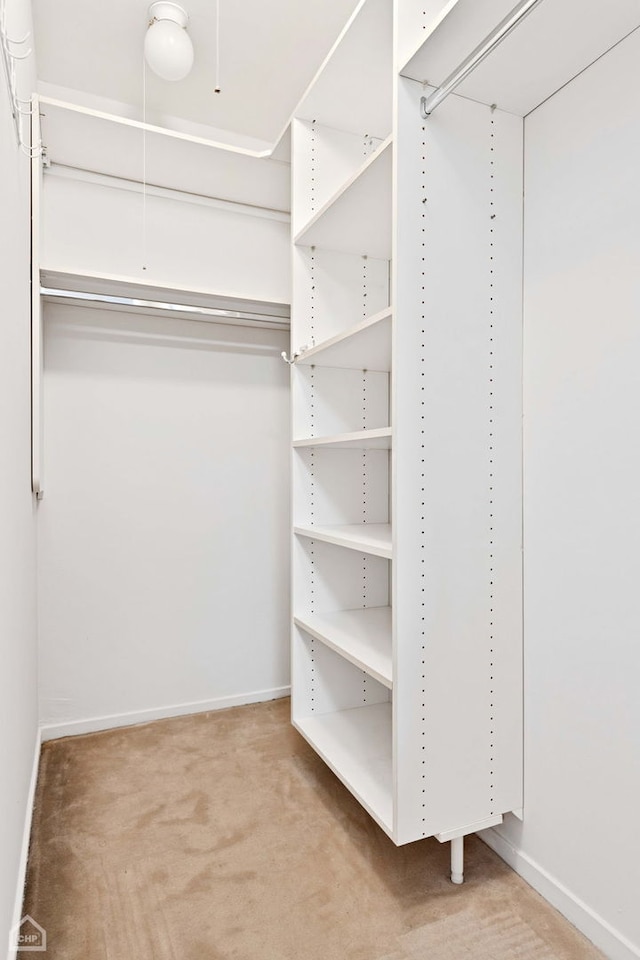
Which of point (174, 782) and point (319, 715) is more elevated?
point (319, 715)

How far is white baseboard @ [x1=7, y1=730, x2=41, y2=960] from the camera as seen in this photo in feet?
3.91

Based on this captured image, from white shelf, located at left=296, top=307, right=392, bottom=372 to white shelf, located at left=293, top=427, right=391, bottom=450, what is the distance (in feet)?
0.86

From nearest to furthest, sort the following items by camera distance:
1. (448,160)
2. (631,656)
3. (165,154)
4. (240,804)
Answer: (631,656)
(448,160)
(240,804)
(165,154)

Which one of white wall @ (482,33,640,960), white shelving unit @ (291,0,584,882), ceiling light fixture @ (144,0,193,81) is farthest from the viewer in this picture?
ceiling light fixture @ (144,0,193,81)

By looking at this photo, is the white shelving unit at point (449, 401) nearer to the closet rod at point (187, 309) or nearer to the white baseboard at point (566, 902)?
the white baseboard at point (566, 902)

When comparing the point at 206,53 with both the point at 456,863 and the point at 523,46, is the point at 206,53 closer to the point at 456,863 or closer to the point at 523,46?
the point at 523,46

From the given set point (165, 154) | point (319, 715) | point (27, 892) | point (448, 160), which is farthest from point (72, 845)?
point (165, 154)

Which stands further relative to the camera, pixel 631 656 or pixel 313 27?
pixel 313 27

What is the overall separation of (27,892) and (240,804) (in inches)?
24.3

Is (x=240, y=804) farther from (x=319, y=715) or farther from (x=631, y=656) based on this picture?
(x=631, y=656)

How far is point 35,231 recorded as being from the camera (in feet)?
5.89

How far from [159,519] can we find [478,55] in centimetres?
195

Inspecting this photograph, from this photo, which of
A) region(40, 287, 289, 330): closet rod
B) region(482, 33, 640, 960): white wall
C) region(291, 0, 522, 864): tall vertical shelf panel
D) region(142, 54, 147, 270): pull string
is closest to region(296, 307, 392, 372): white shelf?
Answer: region(291, 0, 522, 864): tall vertical shelf panel

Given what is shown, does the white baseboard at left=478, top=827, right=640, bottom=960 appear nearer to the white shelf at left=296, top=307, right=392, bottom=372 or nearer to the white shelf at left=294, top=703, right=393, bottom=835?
the white shelf at left=294, top=703, right=393, bottom=835
